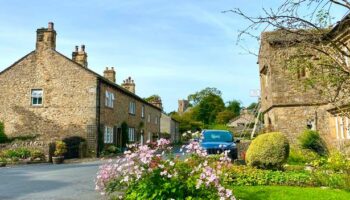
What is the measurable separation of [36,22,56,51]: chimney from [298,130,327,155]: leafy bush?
21.0 meters

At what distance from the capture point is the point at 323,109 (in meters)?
27.0

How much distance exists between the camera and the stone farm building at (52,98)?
30.8m

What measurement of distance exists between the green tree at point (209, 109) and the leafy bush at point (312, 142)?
7909cm

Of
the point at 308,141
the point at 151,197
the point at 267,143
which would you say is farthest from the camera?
the point at 308,141

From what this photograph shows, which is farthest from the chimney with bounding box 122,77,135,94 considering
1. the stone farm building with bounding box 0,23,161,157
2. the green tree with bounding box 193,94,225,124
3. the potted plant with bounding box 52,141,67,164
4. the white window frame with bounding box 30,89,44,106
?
the green tree with bounding box 193,94,225,124

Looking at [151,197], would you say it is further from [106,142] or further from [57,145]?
[106,142]

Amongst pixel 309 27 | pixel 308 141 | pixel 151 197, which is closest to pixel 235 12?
pixel 309 27

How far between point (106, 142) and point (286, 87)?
15.6m

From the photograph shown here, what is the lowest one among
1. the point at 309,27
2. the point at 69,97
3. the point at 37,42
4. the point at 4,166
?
the point at 4,166

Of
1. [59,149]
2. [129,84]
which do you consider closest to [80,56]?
[59,149]

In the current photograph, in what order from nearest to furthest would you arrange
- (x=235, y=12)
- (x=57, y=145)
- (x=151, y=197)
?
(x=235, y=12) → (x=151, y=197) → (x=57, y=145)

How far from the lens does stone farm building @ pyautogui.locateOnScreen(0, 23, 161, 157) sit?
3077 cm

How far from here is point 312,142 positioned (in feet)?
83.9

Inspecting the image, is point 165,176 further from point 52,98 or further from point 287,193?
point 52,98
